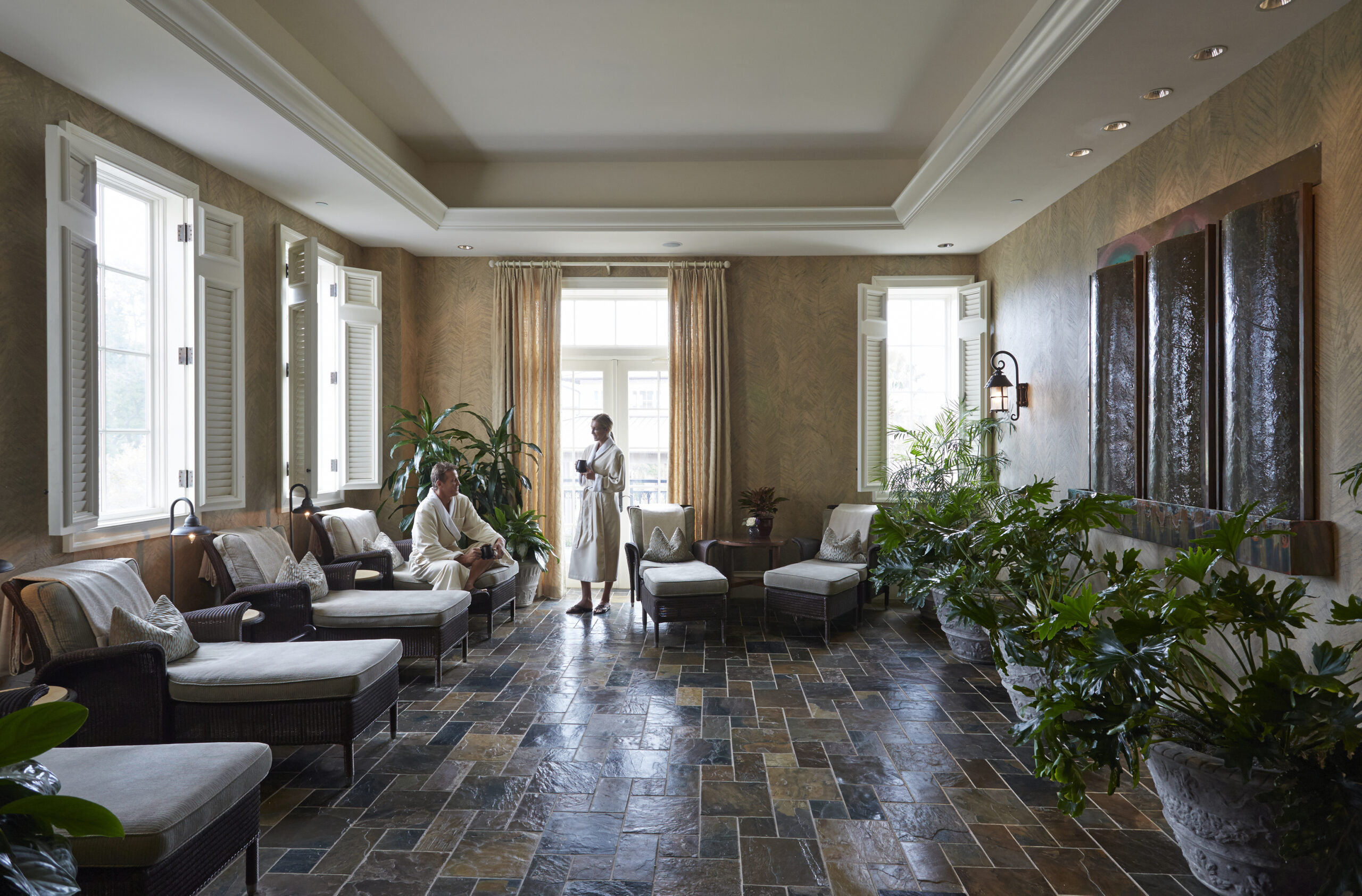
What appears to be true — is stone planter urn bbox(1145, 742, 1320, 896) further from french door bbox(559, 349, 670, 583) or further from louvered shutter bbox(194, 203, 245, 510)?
french door bbox(559, 349, 670, 583)

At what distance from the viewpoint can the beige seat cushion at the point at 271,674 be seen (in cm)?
299

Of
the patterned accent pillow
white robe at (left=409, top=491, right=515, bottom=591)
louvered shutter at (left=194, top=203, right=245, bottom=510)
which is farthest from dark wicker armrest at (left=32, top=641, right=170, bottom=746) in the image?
the patterned accent pillow

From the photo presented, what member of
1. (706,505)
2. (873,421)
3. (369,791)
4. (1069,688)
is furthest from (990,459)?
(369,791)

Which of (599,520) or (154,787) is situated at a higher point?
(599,520)

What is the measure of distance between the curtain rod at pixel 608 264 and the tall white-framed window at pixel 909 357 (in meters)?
1.41

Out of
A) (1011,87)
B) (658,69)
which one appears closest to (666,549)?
(658,69)

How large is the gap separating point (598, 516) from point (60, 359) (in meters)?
3.67

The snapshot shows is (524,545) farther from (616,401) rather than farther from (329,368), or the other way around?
(329,368)

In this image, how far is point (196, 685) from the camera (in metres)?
2.97

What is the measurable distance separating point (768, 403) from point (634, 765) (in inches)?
161

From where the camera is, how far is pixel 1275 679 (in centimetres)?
204

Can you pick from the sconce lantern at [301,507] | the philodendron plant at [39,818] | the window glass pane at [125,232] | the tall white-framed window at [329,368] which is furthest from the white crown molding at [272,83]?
the philodendron plant at [39,818]

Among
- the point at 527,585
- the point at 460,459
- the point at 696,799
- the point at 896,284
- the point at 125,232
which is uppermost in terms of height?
the point at 896,284

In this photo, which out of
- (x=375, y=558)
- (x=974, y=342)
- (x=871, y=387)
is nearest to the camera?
(x=375, y=558)
